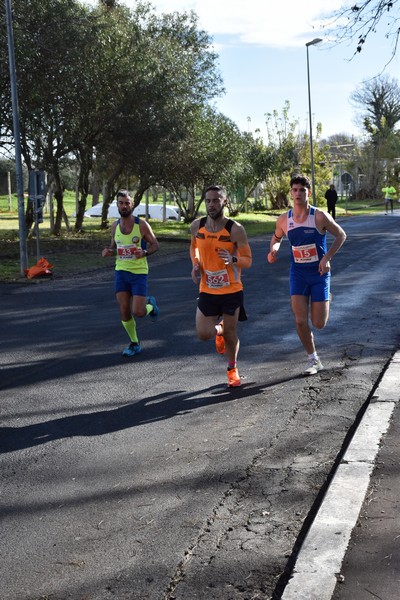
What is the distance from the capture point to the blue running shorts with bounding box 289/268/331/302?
8.21 metres

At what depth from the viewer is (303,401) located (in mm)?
A: 7285

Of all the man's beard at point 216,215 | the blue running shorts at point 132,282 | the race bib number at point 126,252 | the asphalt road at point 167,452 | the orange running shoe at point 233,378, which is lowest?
the asphalt road at point 167,452

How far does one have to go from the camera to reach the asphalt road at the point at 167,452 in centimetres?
405

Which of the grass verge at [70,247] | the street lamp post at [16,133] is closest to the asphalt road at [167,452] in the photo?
the street lamp post at [16,133]

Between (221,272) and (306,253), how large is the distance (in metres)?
0.82

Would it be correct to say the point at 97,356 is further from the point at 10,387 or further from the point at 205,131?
the point at 205,131

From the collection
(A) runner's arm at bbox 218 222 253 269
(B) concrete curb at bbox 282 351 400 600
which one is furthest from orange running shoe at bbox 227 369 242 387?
(B) concrete curb at bbox 282 351 400 600

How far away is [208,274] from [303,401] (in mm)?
1428

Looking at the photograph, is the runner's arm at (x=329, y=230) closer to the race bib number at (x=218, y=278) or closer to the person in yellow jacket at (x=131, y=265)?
the race bib number at (x=218, y=278)

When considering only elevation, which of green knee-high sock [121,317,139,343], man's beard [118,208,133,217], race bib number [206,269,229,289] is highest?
man's beard [118,208,133,217]

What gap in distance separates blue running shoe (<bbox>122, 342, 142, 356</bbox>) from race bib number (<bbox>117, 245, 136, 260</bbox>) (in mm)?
922

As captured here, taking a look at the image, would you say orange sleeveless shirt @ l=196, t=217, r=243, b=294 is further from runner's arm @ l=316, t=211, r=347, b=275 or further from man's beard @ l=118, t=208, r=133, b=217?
man's beard @ l=118, t=208, r=133, b=217

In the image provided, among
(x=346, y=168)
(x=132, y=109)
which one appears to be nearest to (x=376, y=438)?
(x=132, y=109)

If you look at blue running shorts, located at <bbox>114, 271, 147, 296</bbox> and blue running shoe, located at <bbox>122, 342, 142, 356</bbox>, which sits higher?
blue running shorts, located at <bbox>114, 271, 147, 296</bbox>
